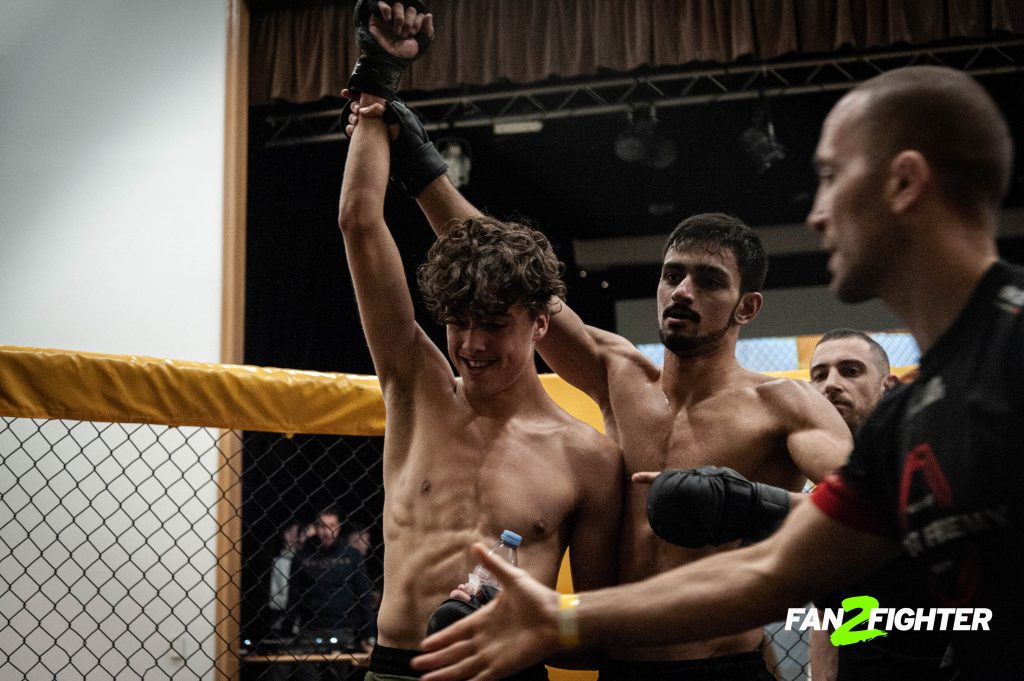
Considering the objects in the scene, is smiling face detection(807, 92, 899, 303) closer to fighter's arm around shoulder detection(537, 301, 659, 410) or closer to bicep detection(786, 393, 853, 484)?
bicep detection(786, 393, 853, 484)

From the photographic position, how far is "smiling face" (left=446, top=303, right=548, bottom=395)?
189 cm

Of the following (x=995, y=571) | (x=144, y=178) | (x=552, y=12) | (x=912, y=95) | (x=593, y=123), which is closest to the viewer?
(x=995, y=571)

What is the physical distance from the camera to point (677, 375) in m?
2.11

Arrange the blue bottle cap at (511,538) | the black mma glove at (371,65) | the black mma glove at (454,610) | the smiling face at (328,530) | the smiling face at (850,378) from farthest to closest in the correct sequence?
the smiling face at (328,530), the smiling face at (850,378), the black mma glove at (371,65), the blue bottle cap at (511,538), the black mma glove at (454,610)

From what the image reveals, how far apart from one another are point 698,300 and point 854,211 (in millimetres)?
865

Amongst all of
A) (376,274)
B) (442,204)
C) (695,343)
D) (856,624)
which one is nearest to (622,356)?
(695,343)

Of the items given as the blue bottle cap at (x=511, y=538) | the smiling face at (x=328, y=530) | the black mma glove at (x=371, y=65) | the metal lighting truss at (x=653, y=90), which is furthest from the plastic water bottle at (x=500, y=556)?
the metal lighting truss at (x=653, y=90)

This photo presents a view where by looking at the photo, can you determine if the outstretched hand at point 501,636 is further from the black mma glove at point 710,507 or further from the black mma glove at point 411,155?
the black mma glove at point 411,155

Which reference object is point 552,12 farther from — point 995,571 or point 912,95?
point 995,571

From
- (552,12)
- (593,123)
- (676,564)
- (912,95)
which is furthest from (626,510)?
(593,123)

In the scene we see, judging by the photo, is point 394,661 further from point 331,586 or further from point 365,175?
point 331,586

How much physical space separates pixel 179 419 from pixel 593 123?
4938 millimetres

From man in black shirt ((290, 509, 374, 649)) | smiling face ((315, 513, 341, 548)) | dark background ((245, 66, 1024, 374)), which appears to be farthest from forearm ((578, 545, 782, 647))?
dark background ((245, 66, 1024, 374))

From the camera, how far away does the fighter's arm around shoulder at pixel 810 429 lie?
183 cm
